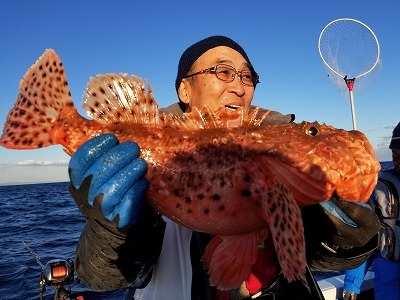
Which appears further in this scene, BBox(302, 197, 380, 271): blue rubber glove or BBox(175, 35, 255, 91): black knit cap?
BBox(175, 35, 255, 91): black knit cap

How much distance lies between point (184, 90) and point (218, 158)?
6.36 feet

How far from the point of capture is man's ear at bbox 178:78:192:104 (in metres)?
4.38

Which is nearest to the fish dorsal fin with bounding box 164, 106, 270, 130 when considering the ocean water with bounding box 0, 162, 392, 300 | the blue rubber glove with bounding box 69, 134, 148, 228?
the blue rubber glove with bounding box 69, 134, 148, 228

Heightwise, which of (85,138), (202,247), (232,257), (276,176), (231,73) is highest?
(231,73)

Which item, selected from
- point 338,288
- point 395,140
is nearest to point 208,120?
point 395,140

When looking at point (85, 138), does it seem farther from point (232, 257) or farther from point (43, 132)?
point (232, 257)

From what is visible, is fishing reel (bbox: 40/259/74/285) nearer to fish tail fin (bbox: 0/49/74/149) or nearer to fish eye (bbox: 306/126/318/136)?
fish tail fin (bbox: 0/49/74/149)

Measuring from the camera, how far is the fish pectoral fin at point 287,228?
2398 millimetres

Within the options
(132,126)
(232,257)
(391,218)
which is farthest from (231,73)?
(391,218)

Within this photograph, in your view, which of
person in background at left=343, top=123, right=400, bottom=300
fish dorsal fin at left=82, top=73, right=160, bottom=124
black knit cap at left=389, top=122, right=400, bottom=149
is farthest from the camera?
black knit cap at left=389, top=122, right=400, bottom=149

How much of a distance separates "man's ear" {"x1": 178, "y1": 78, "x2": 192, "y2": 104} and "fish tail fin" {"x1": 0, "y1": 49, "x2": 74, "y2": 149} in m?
1.68

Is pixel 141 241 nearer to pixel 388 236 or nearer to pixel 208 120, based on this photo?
pixel 208 120

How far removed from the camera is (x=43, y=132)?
9.71 ft

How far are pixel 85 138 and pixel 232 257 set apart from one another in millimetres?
1541
